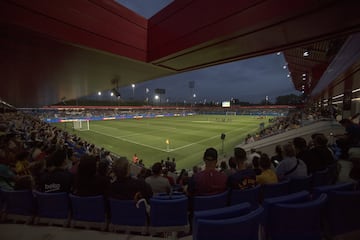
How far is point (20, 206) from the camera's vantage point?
3.56 metres

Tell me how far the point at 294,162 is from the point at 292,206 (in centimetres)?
207

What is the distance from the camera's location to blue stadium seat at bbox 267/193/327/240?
2.34m

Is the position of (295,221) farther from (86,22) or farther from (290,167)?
(86,22)

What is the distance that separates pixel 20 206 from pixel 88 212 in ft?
4.77

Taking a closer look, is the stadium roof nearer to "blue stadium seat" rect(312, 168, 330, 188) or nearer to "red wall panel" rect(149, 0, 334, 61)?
"red wall panel" rect(149, 0, 334, 61)

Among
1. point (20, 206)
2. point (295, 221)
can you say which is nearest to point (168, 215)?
point (295, 221)

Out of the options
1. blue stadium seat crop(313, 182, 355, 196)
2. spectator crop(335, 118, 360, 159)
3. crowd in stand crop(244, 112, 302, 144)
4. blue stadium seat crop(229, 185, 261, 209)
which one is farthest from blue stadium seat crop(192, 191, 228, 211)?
crowd in stand crop(244, 112, 302, 144)

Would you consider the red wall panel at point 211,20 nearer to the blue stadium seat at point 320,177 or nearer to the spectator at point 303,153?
the blue stadium seat at point 320,177

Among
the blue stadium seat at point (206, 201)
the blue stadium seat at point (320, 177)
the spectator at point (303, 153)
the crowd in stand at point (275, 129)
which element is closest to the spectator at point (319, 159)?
the spectator at point (303, 153)

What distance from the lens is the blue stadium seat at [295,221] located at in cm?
234

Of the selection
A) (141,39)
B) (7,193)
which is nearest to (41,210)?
(7,193)

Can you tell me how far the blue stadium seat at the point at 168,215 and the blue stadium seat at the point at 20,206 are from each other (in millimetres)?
2339

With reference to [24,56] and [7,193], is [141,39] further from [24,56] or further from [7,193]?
[7,193]

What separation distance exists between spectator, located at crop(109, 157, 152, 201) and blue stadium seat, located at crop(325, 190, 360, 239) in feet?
9.16
